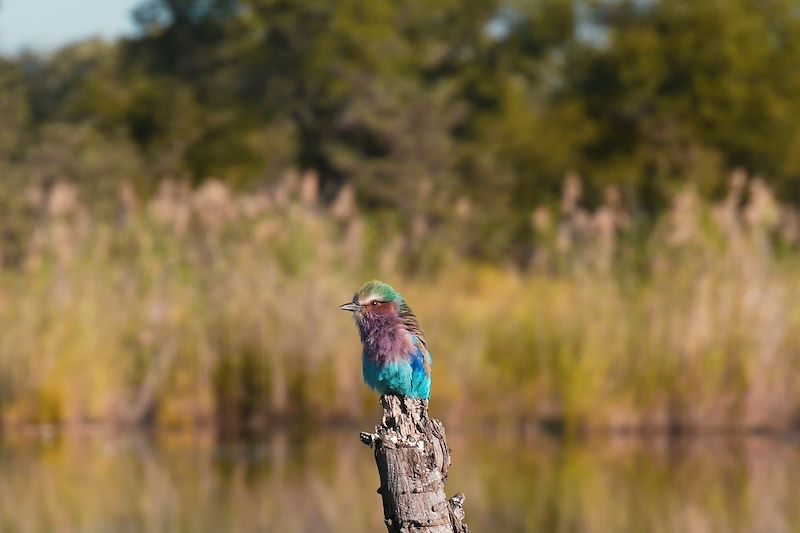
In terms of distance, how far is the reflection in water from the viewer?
10586mm

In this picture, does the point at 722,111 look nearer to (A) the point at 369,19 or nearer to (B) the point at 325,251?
(A) the point at 369,19

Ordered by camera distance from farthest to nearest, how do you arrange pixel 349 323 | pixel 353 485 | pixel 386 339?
pixel 349 323 → pixel 353 485 → pixel 386 339

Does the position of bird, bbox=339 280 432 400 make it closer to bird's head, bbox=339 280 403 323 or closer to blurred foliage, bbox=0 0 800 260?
bird's head, bbox=339 280 403 323

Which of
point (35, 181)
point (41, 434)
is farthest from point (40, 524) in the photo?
point (35, 181)

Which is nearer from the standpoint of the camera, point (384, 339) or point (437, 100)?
point (384, 339)

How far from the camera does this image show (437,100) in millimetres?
33594

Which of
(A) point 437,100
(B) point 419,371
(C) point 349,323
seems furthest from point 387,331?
(A) point 437,100

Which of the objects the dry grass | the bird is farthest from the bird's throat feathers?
the dry grass

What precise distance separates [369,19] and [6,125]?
30.3ft

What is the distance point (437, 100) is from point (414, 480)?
29920 mm

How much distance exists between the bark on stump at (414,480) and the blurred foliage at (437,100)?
25.0m

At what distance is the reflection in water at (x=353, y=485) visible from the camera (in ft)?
34.7

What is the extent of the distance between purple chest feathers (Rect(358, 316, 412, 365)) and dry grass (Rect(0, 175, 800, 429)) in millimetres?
8493

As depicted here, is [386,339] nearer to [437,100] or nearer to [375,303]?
[375,303]
